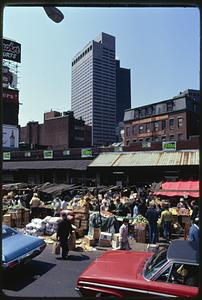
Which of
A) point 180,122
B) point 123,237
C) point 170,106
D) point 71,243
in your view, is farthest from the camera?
point 170,106

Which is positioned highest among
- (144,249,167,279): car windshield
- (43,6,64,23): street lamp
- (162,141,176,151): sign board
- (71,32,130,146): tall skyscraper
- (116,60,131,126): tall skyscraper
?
(116,60,131,126): tall skyscraper

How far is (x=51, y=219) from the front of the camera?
14414 mm

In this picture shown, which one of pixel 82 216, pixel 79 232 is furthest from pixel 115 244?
pixel 82 216

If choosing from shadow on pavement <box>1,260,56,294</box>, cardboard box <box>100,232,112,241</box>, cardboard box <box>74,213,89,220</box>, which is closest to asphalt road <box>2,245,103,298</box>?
shadow on pavement <box>1,260,56,294</box>

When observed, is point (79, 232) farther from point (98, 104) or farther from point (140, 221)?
point (98, 104)

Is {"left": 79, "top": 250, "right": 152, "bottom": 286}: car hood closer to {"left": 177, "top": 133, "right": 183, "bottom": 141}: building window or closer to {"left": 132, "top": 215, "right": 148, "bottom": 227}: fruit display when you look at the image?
{"left": 132, "top": 215, "right": 148, "bottom": 227}: fruit display

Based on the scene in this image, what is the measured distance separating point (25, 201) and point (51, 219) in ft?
21.7

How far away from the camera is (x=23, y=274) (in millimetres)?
8828

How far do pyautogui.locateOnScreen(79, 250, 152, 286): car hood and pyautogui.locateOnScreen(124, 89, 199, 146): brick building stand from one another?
61547 millimetres

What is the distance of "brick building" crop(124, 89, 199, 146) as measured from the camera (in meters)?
70.2

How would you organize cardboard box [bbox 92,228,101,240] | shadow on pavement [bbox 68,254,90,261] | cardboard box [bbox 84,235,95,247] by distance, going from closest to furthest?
shadow on pavement [bbox 68,254,90,261] → cardboard box [bbox 84,235,95,247] → cardboard box [bbox 92,228,101,240]

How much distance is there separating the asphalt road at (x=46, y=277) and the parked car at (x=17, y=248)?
0.39m

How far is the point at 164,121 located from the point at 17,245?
6865cm

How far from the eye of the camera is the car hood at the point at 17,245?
8125 millimetres
